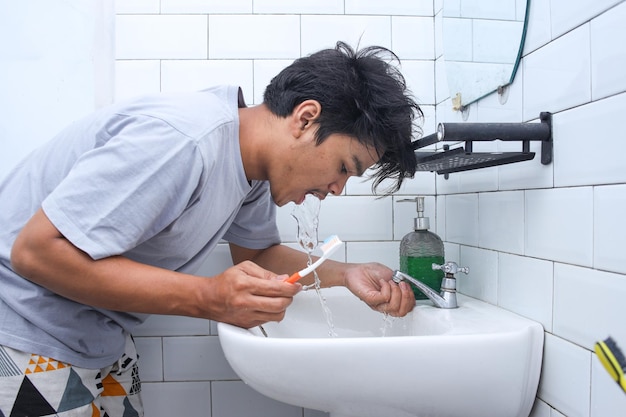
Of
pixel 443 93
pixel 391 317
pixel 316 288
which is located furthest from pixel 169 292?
pixel 443 93

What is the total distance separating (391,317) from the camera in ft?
3.54

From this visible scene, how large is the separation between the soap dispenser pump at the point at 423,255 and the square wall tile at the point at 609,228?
17.1 inches

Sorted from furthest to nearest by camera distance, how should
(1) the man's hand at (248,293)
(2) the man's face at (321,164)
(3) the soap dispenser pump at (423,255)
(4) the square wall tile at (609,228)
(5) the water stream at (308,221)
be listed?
1. (5) the water stream at (308,221)
2. (3) the soap dispenser pump at (423,255)
3. (2) the man's face at (321,164)
4. (1) the man's hand at (248,293)
5. (4) the square wall tile at (609,228)

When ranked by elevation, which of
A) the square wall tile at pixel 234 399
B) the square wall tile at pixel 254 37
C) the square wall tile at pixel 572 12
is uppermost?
the square wall tile at pixel 254 37

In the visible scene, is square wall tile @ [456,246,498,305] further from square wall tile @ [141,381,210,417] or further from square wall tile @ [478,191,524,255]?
square wall tile @ [141,381,210,417]

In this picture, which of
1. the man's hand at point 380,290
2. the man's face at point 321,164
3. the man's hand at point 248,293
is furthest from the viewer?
the man's hand at point 380,290

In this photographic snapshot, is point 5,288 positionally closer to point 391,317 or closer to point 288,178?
point 288,178

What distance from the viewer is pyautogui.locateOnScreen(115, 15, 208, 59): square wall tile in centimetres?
131

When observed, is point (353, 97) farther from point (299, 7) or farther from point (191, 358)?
point (191, 358)

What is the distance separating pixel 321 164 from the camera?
2.85ft

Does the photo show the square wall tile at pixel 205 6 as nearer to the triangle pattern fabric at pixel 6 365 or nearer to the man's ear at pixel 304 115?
the man's ear at pixel 304 115

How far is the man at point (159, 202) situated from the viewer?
2.31 ft

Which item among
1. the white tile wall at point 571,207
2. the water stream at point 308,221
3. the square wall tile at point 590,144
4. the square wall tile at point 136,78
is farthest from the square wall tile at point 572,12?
the square wall tile at point 136,78

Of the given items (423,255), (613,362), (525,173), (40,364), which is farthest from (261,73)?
(613,362)
